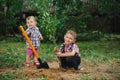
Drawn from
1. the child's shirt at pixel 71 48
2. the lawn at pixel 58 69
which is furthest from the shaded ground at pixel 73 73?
the child's shirt at pixel 71 48

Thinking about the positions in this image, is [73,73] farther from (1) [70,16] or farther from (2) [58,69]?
(1) [70,16]

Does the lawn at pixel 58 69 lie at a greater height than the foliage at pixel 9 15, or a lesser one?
Result: lesser

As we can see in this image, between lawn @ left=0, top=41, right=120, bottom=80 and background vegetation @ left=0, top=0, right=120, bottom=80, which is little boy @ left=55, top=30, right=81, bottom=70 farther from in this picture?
background vegetation @ left=0, top=0, right=120, bottom=80

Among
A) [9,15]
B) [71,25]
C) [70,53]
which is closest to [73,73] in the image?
[70,53]

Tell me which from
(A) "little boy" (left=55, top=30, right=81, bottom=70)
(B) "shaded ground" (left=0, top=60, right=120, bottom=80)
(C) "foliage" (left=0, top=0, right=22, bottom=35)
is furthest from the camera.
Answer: (C) "foliage" (left=0, top=0, right=22, bottom=35)

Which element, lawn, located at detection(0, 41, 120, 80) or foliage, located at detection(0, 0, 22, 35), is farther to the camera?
foliage, located at detection(0, 0, 22, 35)

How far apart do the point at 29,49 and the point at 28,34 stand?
1.11 ft

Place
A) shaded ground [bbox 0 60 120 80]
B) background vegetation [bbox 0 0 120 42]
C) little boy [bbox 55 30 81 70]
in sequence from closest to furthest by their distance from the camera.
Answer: shaded ground [bbox 0 60 120 80], little boy [bbox 55 30 81 70], background vegetation [bbox 0 0 120 42]

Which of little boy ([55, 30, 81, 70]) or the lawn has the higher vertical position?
little boy ([55, 30, 81, 70])

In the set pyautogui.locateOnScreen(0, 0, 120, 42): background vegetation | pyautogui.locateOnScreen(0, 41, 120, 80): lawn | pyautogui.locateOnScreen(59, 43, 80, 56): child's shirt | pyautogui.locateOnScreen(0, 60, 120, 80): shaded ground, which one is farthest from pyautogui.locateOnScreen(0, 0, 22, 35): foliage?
pyautogui.locateOnScreen(59, 43, 80, 56): child's shirt

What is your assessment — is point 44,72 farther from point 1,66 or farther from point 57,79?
point 1,66

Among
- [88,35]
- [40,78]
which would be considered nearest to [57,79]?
[40,78]

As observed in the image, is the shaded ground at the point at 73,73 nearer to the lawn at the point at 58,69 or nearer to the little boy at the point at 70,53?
the lawn at the point at 58,69

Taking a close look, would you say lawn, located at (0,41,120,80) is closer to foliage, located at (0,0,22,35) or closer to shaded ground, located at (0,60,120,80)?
shaded ground, located at (0,60,120,80)
